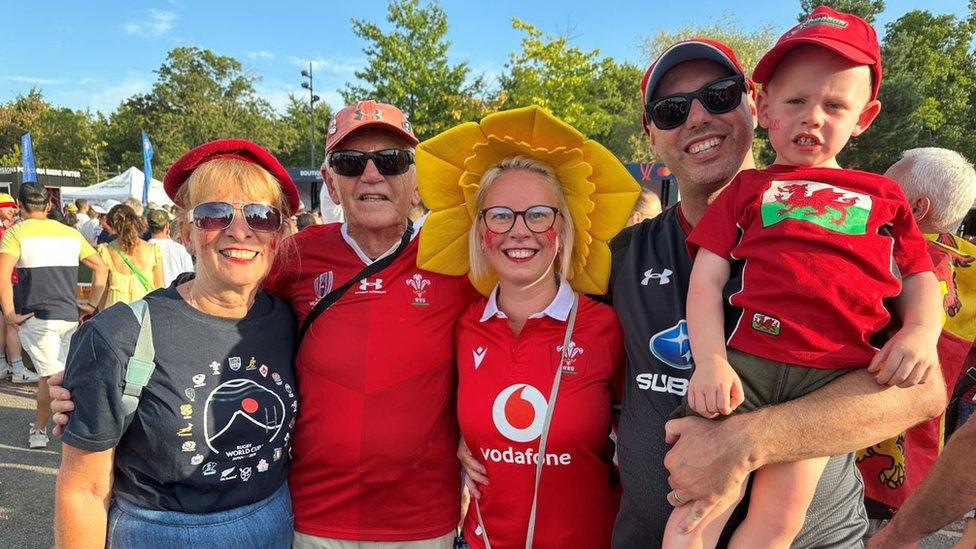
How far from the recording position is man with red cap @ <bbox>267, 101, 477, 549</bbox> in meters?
2.24

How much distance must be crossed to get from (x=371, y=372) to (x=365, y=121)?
107 cm

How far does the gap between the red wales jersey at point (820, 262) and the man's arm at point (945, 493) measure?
32cm

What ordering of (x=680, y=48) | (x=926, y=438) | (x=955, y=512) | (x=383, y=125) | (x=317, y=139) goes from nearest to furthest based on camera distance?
(x=955, y=512) → (x=680, y=48) → (x=383, y=125) → (x=926, y=438) → (x=317, y=139)

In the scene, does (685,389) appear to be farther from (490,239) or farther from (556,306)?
(490,239)

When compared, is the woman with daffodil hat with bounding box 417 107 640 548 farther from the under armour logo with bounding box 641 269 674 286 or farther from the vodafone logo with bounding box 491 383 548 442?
the under armour logo with bounding box 641 269 674 286

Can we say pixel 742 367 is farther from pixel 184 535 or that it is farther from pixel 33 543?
pixel 33 543

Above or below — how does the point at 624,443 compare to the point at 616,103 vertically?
below

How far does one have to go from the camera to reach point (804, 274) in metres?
1.64

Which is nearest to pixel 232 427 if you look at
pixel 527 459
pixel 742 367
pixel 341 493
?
pixel 341 493

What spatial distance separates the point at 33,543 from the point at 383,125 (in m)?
4.14

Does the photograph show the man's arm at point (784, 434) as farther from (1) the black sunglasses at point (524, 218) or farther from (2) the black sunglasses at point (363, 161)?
(2) the black sunglasses at point (363, 161)

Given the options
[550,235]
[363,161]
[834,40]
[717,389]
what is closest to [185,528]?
[363,161]

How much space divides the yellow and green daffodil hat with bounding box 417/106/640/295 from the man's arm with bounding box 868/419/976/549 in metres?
1.24

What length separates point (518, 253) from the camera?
2230 millimetres
